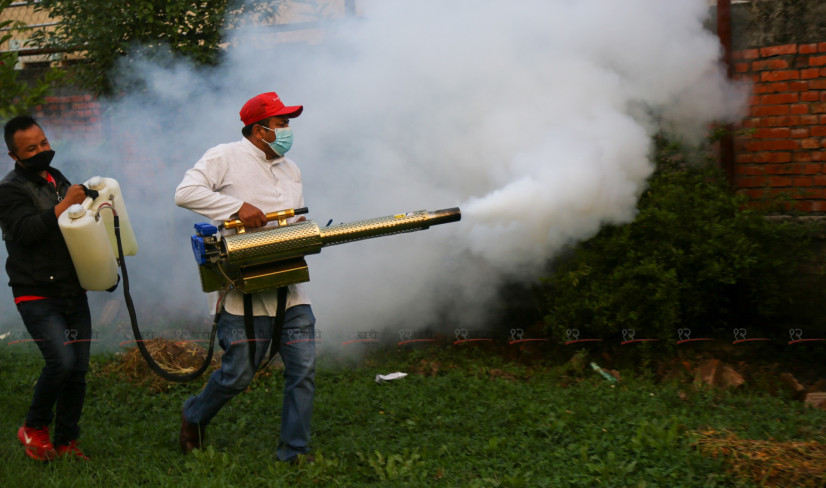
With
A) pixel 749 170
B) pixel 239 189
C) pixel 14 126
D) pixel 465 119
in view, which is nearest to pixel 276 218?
pixel 239 189

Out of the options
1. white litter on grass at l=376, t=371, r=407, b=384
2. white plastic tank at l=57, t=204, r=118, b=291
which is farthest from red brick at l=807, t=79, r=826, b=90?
white plastic tank at l=57, t=204, r=118, b=291

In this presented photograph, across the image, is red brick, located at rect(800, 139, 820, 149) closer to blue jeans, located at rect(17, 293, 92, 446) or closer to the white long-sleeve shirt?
the white long-sleeve shirt

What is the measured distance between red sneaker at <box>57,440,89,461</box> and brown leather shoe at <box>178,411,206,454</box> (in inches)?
21.3

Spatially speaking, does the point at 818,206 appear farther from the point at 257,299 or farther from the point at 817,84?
the point at 257,299

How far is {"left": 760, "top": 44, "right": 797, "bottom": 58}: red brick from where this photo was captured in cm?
602

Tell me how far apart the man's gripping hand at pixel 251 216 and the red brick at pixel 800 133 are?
4165 mm

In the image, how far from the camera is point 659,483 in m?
3.67

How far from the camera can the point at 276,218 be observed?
414cm

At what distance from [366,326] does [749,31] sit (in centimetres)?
377

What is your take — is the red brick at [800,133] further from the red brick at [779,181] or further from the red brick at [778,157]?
the red brick at [779,181]

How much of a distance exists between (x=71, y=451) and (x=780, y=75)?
5537 millimetres

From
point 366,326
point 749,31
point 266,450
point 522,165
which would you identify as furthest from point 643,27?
point 266,450

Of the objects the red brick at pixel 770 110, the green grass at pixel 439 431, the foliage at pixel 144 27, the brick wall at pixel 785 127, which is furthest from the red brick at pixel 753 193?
the foliage at pixel 144 27

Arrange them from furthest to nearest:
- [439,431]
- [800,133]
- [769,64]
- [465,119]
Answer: [769,64], [800,133], [465,119], [439,431]
